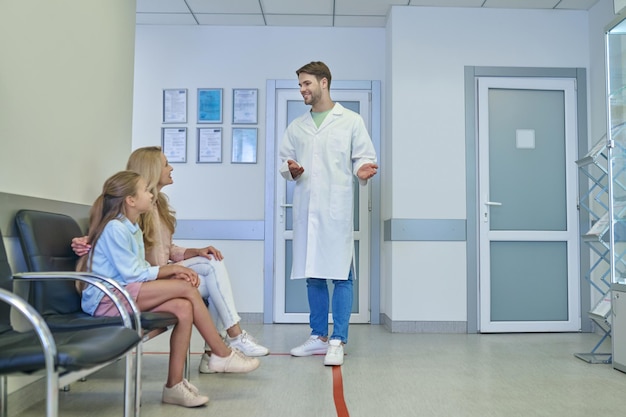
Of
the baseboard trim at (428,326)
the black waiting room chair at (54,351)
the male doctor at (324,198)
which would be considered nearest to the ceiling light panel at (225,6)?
the male doctor at (324,198)

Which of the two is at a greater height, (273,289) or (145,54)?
(145,54)

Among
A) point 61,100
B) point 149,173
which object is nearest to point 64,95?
point 61,100

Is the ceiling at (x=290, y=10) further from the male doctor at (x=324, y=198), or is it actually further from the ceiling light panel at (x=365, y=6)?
the male doctor at (x=324, y=198)

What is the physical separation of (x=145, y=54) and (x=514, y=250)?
3584 millimetres

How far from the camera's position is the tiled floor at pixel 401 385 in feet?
8.15

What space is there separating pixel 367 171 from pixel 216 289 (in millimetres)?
1211

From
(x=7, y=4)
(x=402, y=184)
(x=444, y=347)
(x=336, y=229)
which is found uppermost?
(x=7, y=4)

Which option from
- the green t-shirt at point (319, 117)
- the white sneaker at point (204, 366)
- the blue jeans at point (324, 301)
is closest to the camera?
the white sneaker at point (204, 366)

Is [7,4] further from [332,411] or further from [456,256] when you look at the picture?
[456,256]

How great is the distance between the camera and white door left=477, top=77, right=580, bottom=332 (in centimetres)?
478

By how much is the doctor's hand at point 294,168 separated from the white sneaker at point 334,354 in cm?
103

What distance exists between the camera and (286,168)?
144 inches

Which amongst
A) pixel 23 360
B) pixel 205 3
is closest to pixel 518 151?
pixel 205 3

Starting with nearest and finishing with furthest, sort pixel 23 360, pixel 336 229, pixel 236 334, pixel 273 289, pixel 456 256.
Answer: pixel 23 360 → pixel 236 334 → pixel 336 229 → pixel 456 256 → pixel 273 289
